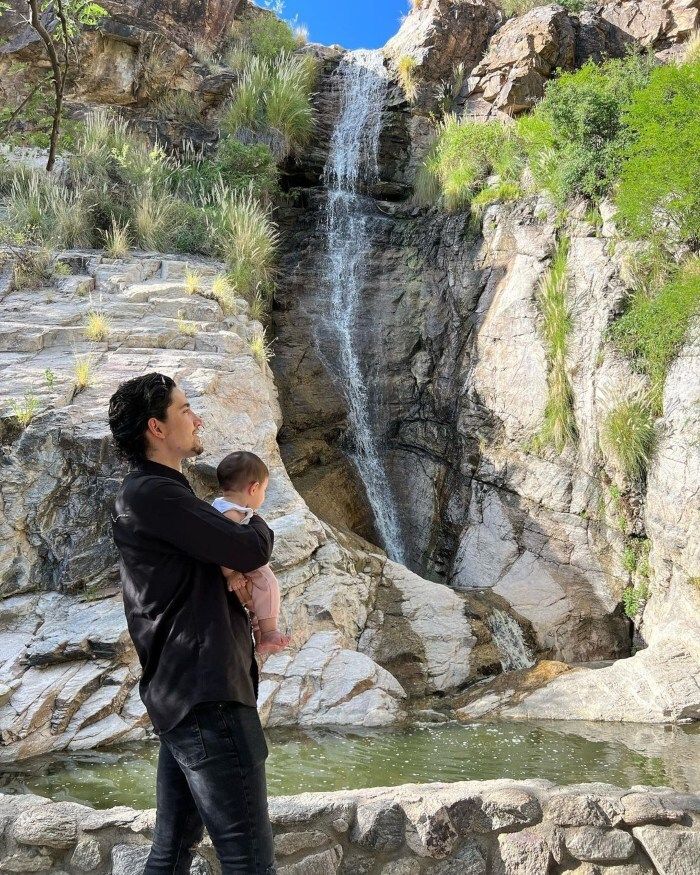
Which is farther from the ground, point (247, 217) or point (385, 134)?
point (385, 134)

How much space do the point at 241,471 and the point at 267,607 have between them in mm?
468

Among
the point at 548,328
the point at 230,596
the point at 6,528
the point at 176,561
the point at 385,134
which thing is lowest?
the point at 6,528

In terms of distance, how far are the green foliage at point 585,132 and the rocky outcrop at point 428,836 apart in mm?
7044

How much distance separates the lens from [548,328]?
25.6ft

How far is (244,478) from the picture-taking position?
2418 mm

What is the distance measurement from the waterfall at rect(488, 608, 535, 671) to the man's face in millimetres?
4638

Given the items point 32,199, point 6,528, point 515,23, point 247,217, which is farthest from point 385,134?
point 6,528

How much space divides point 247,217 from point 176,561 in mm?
Result: 7980

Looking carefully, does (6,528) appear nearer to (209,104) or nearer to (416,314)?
(416,314)

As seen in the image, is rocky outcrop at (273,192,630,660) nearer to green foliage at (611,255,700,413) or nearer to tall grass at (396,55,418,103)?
green foliage at (611,255,700,413)

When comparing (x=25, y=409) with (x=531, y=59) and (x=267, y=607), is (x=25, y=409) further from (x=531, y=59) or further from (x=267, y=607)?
(x=531, y=59)

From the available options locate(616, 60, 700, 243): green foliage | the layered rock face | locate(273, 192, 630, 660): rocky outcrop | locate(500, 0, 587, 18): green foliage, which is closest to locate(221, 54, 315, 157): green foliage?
the layered rock face

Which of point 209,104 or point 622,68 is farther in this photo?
point 209,104

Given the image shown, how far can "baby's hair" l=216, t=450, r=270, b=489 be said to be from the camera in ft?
7.93
